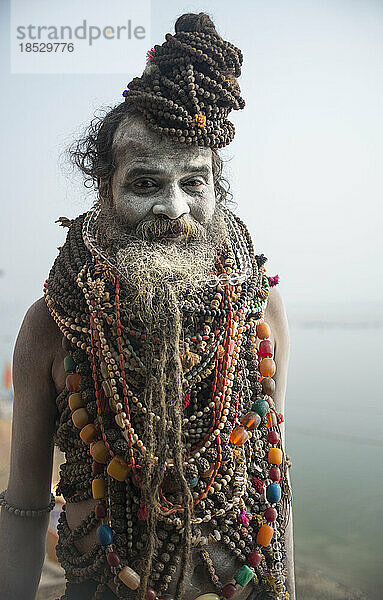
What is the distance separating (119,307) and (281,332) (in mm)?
355

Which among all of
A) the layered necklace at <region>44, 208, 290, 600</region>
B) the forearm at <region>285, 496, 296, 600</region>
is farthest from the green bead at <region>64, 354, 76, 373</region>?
the forearm at <region>285, 496, 296, 600</region>

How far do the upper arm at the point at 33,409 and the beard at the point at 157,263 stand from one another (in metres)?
0.19

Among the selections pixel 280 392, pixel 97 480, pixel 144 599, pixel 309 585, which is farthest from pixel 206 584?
pixel 309 585

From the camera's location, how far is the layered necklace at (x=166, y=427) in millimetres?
936

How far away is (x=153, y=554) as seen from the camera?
0.93m

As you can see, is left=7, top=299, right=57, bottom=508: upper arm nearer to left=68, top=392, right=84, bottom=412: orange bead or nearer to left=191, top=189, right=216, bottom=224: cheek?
left=68, top=392, right=84, bottom=412: orange bead

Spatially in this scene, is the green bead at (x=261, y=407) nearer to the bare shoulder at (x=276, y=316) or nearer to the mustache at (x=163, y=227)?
the bare shoulder at (x=276, y=316)

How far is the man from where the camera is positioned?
93 cm

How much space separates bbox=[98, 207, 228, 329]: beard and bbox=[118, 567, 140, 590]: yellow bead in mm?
378

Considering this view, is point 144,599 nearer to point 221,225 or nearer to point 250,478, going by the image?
point 250,478

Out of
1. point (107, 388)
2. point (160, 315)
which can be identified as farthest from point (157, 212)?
point (107, 388)

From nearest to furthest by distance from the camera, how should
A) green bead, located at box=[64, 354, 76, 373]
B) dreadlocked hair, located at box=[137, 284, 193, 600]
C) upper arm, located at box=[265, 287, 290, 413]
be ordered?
dreadlocked hair, located at box=[137, 284, 193, 600] < green bead, located at box=[64, 354, 76, 373] < upper arm, located at box=[265, 287, 290, 413]

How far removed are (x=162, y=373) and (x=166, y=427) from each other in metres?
0.08

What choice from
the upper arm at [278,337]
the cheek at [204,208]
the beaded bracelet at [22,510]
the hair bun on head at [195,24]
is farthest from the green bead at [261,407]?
the hair bun on head at [195,24]
